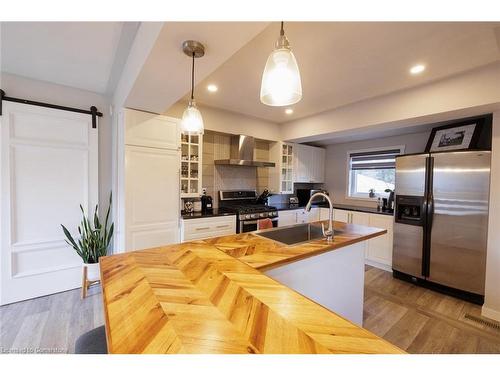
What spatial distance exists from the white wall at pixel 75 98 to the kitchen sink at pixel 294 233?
7.55 feet

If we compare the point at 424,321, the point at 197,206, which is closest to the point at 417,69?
the point at 424,321

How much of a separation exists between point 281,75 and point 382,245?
11.1 ft

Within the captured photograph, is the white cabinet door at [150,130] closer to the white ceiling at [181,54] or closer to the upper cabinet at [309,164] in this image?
the white ceiling at [181,54]

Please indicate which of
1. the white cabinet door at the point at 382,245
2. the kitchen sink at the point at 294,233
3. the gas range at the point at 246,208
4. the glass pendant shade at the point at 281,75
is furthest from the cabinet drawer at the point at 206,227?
the white cabinet door at the point at 382,245

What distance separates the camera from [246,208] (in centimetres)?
330

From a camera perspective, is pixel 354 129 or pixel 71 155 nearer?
pixel 71 155

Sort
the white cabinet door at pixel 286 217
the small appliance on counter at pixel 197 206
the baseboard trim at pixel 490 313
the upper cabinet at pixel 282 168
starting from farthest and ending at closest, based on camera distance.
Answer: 1. the upper cabinet at pixel 282 168
2. the white cabinet door at pixel 286 217
3. the small appliance on counter at pixel 197 206
4. the baseboard trim at pixel 490 313

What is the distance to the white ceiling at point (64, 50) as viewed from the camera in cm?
156

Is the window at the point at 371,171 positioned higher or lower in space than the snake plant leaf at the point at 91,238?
higher

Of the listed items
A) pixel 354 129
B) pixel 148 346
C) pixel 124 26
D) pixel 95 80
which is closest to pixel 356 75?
pixel 354 129

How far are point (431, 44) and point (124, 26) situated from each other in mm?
2380

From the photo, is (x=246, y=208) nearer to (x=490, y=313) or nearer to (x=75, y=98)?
(x=75, y=98)
